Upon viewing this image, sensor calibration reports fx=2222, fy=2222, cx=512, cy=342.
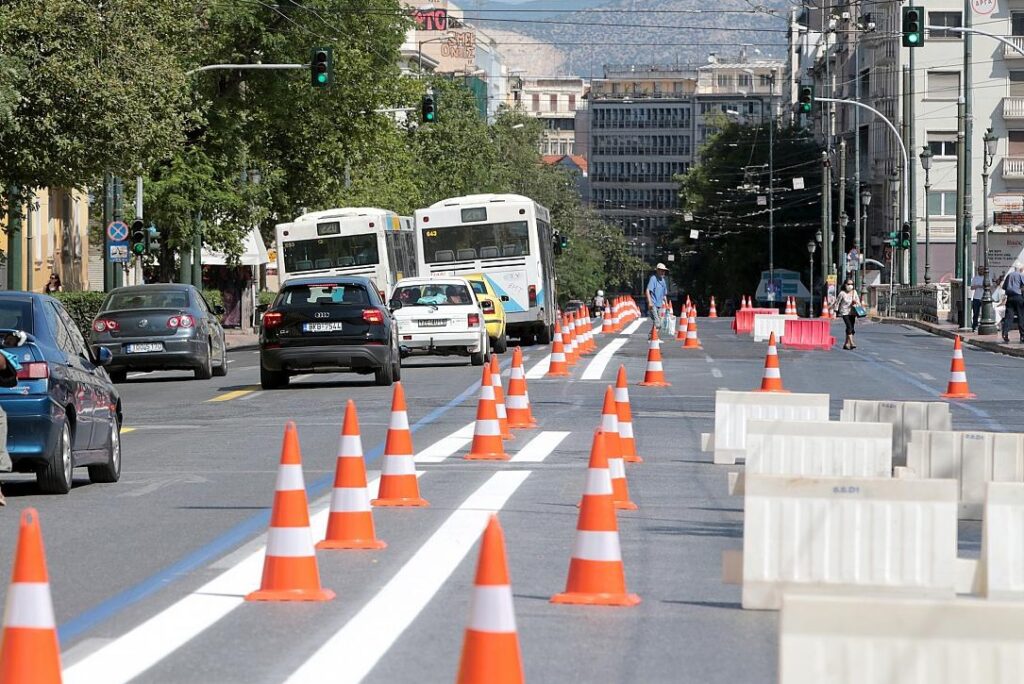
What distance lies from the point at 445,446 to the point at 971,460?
6.38 m

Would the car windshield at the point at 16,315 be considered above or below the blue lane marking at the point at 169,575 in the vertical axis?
above

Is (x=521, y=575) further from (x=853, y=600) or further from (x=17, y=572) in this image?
(x=853, y=600)

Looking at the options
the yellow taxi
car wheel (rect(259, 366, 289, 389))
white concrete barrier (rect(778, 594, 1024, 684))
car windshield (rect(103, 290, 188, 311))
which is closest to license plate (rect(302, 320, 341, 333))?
car wheel (rect(259, 366, 289, 389))

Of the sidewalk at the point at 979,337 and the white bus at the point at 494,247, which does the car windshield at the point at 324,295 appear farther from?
the white bus at the point at 494,247

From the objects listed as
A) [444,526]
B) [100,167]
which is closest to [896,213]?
[100,167]

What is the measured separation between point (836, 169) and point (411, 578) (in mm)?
124641

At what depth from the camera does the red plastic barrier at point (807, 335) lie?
4603 cm

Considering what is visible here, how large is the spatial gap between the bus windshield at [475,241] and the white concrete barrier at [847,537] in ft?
126

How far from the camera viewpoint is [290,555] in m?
9.64

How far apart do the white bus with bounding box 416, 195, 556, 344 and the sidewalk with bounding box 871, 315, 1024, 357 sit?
31.4ft

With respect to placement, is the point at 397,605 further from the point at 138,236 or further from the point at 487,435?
the point at 138,236

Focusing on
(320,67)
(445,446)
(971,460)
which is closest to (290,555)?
(971,460)

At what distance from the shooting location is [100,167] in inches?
1393

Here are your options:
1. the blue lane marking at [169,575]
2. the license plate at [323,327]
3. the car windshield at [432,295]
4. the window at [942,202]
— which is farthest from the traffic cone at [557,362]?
the window at [942,202]
